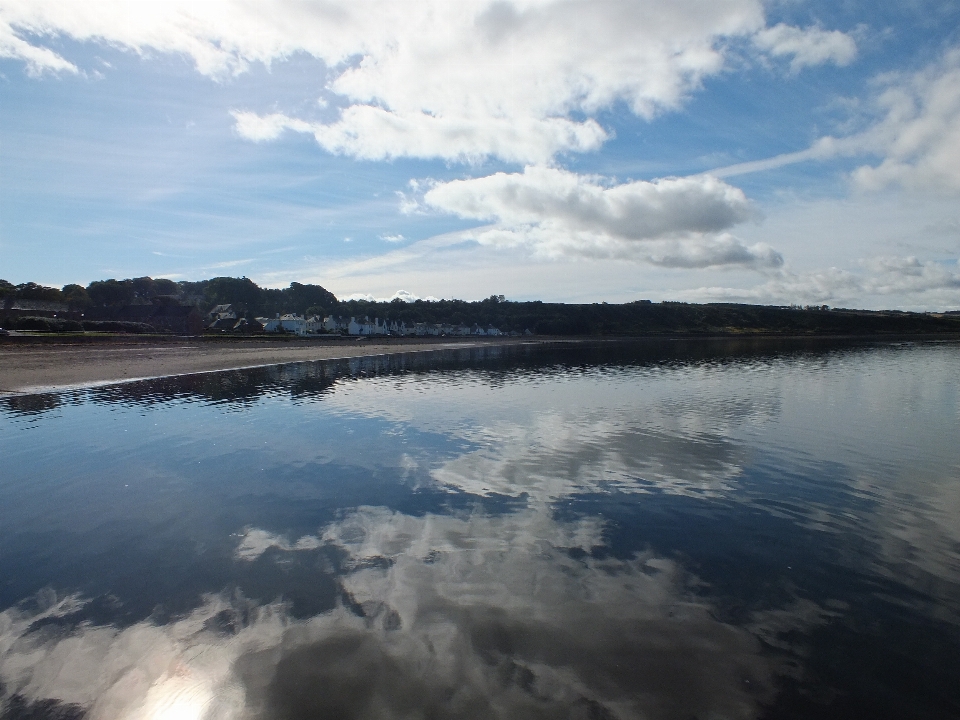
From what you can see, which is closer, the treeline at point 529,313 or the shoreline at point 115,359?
the shoreline at point 115,359

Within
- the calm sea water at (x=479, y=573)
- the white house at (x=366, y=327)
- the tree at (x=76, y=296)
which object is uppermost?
the tree at (x=76, y=296)

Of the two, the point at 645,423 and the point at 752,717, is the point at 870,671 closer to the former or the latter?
the point at 752,717

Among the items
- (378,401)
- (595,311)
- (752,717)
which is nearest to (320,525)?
(752,717)

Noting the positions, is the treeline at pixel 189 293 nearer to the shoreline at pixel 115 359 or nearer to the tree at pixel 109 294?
the tree at pixel 109 294

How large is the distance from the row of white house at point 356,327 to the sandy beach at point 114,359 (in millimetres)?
47088

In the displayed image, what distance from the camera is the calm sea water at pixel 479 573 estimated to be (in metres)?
6.33

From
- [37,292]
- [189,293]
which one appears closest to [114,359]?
[37,292]

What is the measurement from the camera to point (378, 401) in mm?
28250

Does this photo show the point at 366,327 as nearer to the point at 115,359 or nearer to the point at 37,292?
the point at 37,292

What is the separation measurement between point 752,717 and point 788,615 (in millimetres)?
2463

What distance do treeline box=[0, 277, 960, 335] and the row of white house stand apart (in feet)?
9.26

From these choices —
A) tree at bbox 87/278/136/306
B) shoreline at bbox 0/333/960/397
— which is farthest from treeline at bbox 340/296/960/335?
shoreline at bbox 0/333/960/397

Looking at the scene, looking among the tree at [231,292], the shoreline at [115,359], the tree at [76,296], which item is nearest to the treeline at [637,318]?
the tree at [231,292]

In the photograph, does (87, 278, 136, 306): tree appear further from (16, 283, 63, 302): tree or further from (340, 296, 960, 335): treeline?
(340, 296, 960, 335): treeline
